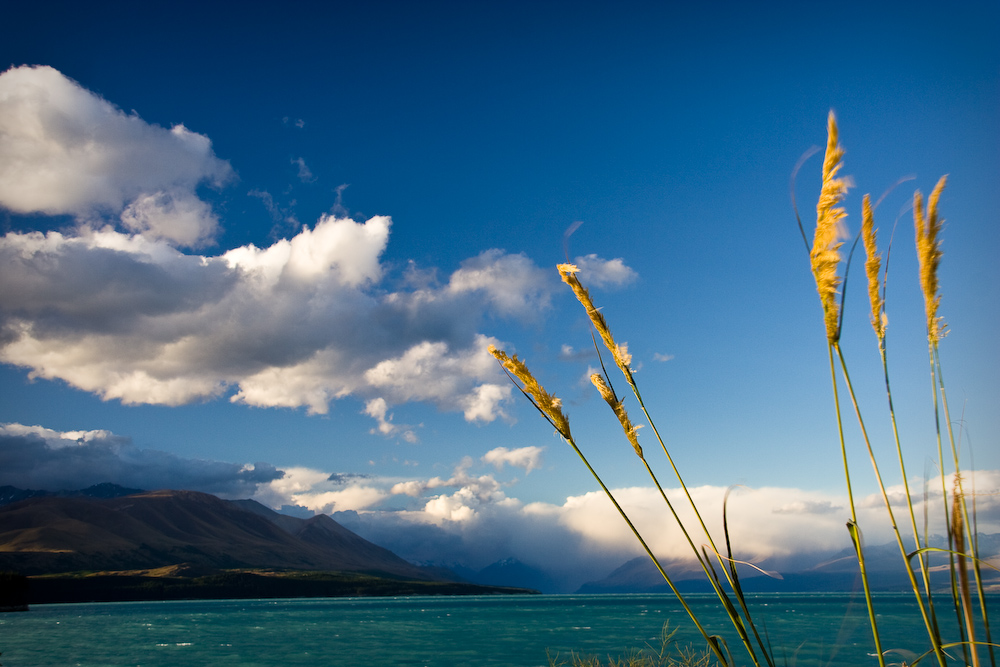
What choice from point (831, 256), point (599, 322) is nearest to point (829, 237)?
point (831, 256)

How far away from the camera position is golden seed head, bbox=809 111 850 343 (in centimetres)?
194

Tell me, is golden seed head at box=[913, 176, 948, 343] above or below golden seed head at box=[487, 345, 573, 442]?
above

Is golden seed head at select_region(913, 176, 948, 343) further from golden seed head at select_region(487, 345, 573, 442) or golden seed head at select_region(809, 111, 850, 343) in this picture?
golden seed head at select_region(487, 345, 573, 442)

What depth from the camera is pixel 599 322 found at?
91.8 inches

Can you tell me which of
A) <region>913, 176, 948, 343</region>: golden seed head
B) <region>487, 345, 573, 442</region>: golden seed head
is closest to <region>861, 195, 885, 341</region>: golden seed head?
<region>913, 176, 948, 343</region>: golden seed head

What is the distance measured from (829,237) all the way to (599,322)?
84 centimetres

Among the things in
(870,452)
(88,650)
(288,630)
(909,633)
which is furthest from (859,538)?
(288,630)

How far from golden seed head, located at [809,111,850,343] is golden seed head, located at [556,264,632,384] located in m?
0.70

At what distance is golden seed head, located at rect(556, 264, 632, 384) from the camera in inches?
90.9

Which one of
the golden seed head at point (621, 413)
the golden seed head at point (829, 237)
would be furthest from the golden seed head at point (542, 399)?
the golden seed head at point (829, 237)

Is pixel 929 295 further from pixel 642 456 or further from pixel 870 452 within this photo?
pixel 642 456

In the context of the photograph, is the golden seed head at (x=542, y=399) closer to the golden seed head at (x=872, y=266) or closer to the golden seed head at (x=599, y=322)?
the golden seed head at (x=599, y=322)

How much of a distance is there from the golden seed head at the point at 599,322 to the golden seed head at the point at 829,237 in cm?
70

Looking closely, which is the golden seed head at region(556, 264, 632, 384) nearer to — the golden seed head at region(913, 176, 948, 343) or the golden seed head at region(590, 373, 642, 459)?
the golden seed head at region(590, 373, 642, 459)
